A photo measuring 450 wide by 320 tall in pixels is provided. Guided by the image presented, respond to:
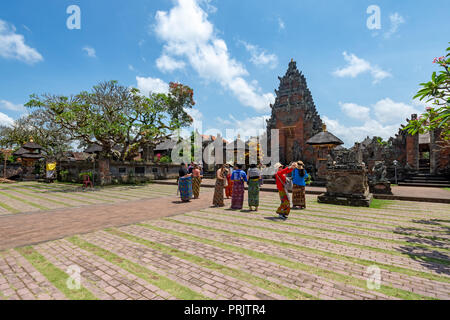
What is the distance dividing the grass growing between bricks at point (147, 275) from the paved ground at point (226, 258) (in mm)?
14

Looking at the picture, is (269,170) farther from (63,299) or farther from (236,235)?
(63,299)

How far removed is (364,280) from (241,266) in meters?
1.67

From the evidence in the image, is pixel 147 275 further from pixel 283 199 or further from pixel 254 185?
pixel 254 185

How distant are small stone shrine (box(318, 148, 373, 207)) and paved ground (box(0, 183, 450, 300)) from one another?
7.61 ft

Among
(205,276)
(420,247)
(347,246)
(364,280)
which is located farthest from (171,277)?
(420,247)

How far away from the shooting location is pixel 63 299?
2406mm

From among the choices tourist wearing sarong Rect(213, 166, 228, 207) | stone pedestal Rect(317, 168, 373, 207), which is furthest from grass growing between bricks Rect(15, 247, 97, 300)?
stone pedestal Rect(317, 168, 373, 207)

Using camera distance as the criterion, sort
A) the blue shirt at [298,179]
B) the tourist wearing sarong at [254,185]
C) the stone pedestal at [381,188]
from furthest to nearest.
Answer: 1. the stone pedestal at [381,188]
2. the blue shirt at [298,179]
3. the tourist wearing sarong at [254,185]

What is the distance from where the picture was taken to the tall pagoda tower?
2537 centimetres

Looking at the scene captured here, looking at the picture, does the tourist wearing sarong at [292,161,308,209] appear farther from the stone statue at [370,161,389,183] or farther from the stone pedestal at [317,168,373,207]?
the stone statue at [370,161,389,183]

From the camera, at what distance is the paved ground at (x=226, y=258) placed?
8.54ft
